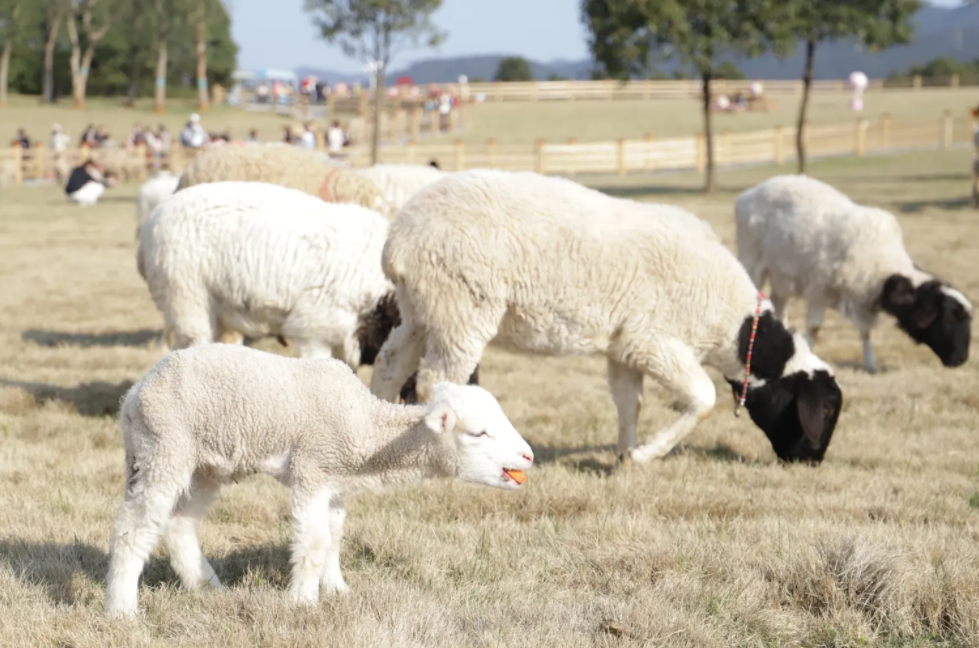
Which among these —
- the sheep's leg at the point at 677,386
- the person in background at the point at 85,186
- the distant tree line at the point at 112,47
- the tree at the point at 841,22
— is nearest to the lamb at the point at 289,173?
the sheep's leg at the point at 677,386

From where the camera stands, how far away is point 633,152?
1636 inches

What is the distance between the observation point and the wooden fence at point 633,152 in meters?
36.6

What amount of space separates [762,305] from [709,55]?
2413 cm

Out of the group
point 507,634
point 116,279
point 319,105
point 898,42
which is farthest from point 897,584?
point 319,105

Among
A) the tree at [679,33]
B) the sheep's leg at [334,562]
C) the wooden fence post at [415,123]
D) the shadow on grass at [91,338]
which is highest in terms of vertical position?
the tree at [679,33]

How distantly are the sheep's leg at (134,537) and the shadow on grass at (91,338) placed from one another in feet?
23.0

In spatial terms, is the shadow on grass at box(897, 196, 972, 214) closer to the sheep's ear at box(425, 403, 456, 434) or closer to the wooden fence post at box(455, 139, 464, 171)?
the wooden fence post at box(455, 139, 464, 171)

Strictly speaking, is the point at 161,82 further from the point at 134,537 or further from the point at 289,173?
the point at 134,537

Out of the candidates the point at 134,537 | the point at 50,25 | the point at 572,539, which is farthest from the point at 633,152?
the point at 50,25

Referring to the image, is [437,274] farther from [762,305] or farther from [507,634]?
[507,634]

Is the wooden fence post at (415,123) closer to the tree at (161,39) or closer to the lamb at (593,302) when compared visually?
the tree at (161,39)

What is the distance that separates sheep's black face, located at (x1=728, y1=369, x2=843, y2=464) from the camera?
7043 mm

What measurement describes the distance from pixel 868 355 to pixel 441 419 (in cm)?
734

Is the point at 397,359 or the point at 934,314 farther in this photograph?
the point at 934,314
